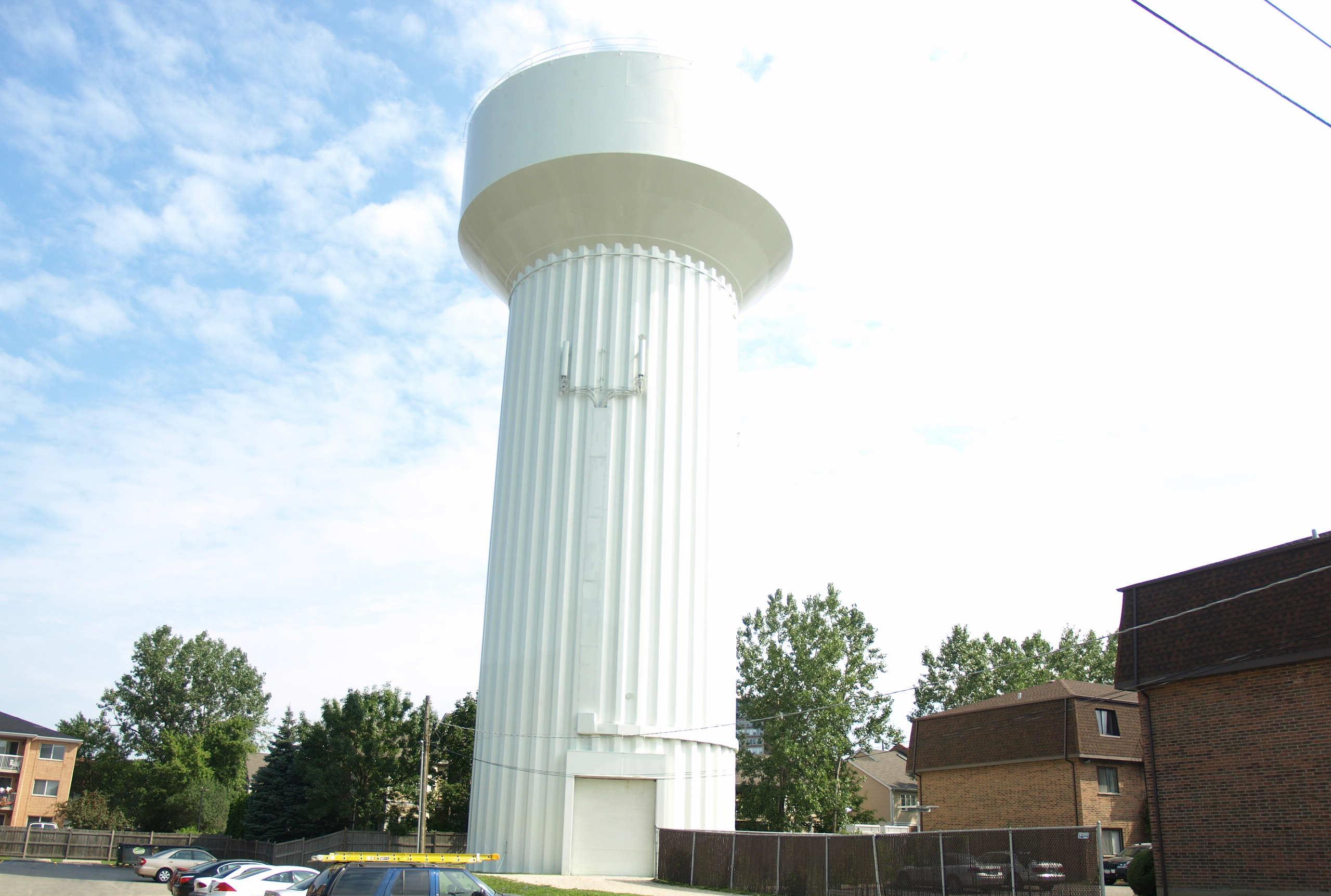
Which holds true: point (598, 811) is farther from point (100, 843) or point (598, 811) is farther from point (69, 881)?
point (100, 843)

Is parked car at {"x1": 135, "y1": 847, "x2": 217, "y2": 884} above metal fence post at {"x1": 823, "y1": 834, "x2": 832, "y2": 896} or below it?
below

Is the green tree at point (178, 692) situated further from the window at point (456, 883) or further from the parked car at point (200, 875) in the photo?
the window at point (456, 883)

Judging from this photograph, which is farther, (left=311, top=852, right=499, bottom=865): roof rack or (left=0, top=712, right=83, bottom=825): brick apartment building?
(left=0, top=712, right=83, bottom=825): brick apartment building

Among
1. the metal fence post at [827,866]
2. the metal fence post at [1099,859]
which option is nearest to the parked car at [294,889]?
the metal fence post at [827,866]

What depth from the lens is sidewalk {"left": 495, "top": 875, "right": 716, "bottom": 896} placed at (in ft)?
59.6

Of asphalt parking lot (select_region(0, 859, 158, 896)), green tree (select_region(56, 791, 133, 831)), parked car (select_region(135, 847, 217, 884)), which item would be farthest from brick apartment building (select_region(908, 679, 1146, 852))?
green tree (select_region(56, 791, 133, 831))

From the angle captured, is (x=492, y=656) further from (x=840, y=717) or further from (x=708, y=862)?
(x=840, y=717)

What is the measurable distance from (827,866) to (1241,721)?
7434mm

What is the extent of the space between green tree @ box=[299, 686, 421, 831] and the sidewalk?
21.8 meters

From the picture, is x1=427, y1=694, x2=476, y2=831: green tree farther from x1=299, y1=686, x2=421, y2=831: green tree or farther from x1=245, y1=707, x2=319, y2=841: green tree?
x1=245, y1=707, x2=319, y2=841: green tree

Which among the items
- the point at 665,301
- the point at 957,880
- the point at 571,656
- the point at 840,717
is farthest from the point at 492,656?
the point at 840,717

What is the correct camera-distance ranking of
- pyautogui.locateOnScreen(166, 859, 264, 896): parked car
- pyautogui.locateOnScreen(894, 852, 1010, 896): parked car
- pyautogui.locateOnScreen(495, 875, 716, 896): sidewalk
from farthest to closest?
pyautogui.locateOnScreen(166, 859, 264, 896): parked car → pyautogui.locateOnScreen(495, 875, 716, 896): sidewalk → pyautogui.locateOnScreen(894, 852, 1010, 896): parked car

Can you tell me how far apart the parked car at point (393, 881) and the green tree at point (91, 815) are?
4489 cm

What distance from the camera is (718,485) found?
2361 centimetres
